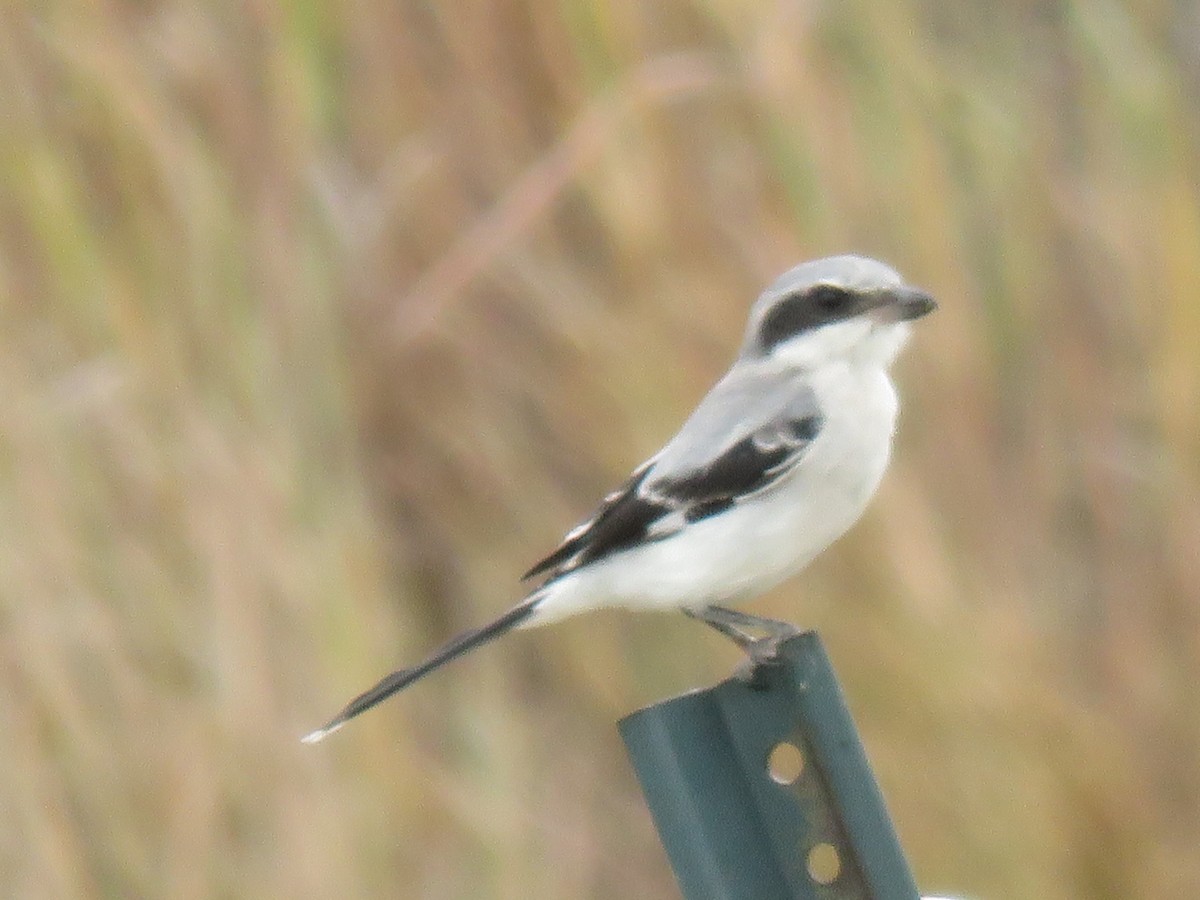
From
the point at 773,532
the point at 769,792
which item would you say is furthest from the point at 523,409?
the point at 769,792

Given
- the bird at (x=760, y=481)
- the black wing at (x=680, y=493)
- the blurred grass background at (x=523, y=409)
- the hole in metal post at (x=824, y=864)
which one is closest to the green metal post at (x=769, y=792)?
the hole in metal post at (x=824, y=864)

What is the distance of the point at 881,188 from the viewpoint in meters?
2.40

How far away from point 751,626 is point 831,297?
0.36 meters

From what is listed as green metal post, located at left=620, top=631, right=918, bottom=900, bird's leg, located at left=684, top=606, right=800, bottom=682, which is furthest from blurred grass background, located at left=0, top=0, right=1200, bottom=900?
green metal post, located at left=620, top=631, right=918, bottom=900

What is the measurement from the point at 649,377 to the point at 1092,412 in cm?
61

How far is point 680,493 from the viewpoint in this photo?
1.79m

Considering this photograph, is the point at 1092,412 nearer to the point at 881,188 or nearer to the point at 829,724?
the point at 881,188

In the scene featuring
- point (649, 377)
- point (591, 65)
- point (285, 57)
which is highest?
point (285, 57)

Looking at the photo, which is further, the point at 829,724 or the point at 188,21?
the point at 188,21

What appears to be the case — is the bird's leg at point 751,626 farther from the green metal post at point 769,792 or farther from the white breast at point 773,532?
the green metal post at point 769,792

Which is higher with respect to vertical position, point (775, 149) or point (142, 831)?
point (775, 149)

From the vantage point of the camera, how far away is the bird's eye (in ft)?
6.03

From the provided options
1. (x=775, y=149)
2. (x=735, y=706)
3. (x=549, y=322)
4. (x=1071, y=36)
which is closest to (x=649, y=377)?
(x=549, y=322)

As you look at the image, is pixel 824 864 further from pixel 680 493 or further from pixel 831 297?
pixel 831 297
